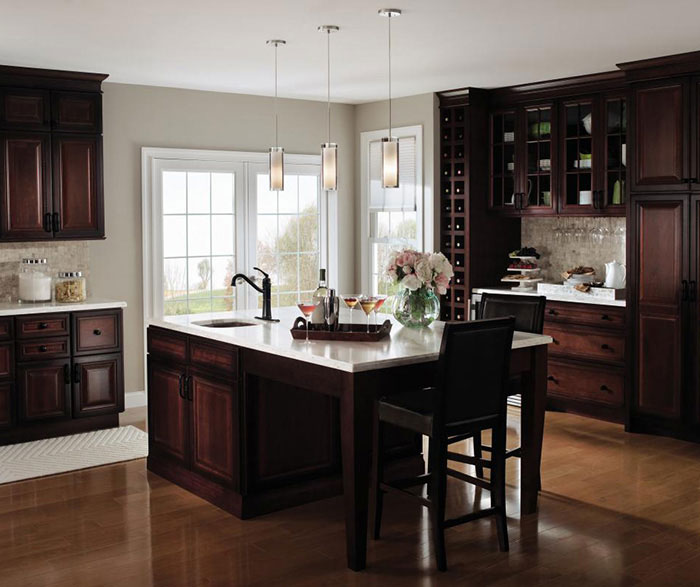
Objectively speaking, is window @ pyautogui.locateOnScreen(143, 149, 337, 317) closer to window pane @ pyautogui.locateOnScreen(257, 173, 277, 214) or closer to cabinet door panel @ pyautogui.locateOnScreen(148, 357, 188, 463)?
window pane @ pyautogui.locateOnScreen(257, 173, 277, 214)

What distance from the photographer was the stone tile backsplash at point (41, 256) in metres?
6.23

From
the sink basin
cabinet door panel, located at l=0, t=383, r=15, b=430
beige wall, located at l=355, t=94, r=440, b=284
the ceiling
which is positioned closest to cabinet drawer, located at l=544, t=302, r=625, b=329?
beige wall, located at l=355, t=94, r=440, b=284

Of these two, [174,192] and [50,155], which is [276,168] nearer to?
[50,155]

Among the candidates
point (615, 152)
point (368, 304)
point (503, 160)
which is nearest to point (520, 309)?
point (368, 304)

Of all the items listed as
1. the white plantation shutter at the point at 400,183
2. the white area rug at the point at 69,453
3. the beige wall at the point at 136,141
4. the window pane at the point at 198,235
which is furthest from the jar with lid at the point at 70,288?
the white plantation shutter at the point at 400,183

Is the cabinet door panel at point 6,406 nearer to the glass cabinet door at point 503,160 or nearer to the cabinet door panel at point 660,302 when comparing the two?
the glass cabinet door at point 503,160

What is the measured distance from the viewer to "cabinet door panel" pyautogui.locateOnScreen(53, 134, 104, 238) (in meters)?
6.14

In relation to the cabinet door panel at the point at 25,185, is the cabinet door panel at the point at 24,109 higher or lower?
higher

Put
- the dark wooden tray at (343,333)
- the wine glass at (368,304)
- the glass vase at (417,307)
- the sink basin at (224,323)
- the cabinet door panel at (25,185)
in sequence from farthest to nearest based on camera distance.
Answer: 1. the cabinet door panel at (25,185)
2. the sink basin at (224,323)
3. the glass vase at (417,307)
4. the wine glass at (368,304)
5. the dark wooden tray at (343,333)

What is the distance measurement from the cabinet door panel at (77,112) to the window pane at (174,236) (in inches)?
38.8

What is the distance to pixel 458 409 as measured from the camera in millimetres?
3705

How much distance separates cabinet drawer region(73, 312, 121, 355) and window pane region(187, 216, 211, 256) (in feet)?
3.61

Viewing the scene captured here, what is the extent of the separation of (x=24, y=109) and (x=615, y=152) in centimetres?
428

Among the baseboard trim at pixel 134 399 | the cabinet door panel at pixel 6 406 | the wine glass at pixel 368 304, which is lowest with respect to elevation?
the baseboard trim at pixel 134 399
